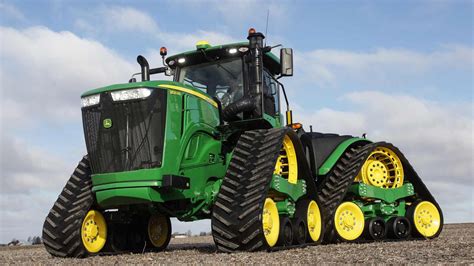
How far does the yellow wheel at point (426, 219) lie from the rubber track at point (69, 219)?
7.35 metres

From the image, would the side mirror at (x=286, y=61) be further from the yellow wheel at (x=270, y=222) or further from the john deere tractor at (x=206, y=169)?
the yellow wheel at (x=270, y=222)

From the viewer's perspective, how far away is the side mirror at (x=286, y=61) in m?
10.1

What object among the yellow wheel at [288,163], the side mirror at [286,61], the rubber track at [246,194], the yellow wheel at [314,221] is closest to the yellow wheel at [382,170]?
the yellow wheel at [314,221]

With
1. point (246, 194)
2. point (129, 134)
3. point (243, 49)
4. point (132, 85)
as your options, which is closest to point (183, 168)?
point (129, 134)

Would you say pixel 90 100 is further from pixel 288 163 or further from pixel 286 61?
pixel 288 163

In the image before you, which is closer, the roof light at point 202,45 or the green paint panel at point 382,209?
the roof light at point 202,45

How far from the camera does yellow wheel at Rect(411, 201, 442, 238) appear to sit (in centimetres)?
1315

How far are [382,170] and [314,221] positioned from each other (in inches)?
133

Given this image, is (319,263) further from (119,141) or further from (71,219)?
(71,219)

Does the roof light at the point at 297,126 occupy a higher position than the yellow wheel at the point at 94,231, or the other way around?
the roof light at the point at 297,126

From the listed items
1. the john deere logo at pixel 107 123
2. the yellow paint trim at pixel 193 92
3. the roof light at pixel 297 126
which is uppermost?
the yellow paint trim at pixel 193 92

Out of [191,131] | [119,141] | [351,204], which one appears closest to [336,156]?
[351,204]

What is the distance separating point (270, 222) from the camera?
9148mm

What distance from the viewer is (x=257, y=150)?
9312 millimetres
